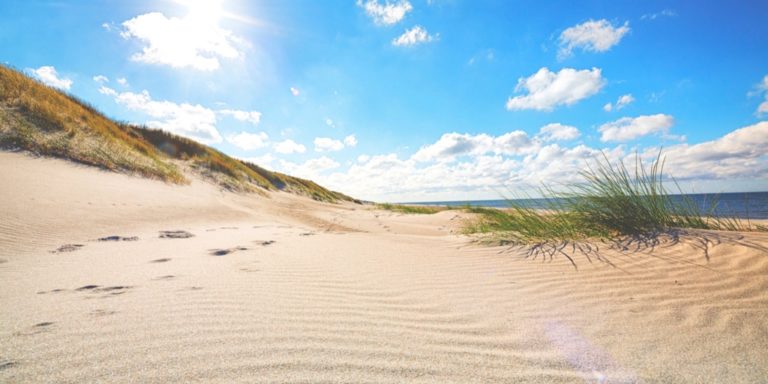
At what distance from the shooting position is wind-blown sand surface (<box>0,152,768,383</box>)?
1.24 meters

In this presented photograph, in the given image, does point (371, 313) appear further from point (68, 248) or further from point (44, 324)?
point (68, 248)

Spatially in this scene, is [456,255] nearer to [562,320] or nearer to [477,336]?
[562,320]

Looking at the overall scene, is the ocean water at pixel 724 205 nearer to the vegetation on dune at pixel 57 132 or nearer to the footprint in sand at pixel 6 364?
the footprint in sand at pixel 6 364

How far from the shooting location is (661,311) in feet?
6.25

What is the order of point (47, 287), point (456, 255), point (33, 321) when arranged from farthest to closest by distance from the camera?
point (456, 255), point (47, 287), point (33, 321)

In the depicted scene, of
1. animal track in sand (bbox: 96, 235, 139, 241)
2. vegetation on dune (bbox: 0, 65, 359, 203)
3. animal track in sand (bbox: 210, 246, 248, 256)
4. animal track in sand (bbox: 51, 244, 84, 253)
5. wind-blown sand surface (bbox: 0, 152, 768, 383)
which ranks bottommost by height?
wind-blown sand surface (bbox: 0, 152, 768, 383)

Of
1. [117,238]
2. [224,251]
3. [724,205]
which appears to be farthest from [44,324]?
[724,205]

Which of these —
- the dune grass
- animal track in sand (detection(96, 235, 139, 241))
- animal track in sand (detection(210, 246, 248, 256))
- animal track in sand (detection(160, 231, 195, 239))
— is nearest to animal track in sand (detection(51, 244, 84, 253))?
animal track in sand (detection(96, 235, 139, 241))

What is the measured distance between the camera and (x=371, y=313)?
1.83 meters

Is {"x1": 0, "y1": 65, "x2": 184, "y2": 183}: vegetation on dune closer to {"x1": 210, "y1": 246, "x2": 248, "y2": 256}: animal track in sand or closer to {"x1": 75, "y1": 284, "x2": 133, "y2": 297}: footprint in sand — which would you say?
{"x1": 210, "y1": 246, "x2": 248, "y2": 256}: animal track in sand

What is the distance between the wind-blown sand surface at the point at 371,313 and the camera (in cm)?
124

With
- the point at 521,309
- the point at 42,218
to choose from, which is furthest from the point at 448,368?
the point at 42,218

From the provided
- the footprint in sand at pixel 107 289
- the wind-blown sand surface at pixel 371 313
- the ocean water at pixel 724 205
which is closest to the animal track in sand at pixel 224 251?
the wind-blown sand surface at pixel 371 313

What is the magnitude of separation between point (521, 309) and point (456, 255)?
1652 mm
